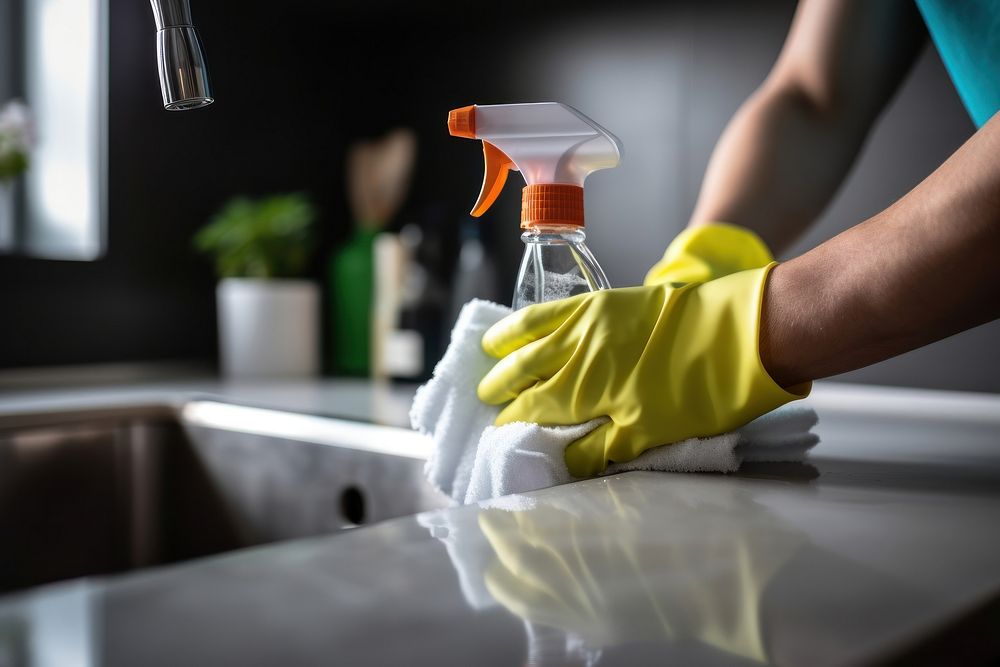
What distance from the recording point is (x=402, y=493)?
835 millimetres

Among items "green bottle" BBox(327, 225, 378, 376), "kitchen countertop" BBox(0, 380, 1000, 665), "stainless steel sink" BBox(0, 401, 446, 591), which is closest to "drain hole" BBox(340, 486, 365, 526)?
"stainless steel sink" BBox(0, 401, 446, 591)

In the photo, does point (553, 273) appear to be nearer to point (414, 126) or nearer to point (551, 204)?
point (551, 204)

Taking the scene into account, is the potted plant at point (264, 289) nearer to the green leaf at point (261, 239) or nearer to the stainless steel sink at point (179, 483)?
the green leaf at point (261, 239)

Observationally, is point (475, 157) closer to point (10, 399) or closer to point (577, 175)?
point (10, 399)

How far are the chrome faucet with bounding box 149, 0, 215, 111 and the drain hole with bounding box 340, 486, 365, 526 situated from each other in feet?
1.43

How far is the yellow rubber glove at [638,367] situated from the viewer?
0.50 metres

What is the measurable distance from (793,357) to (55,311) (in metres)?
1.16

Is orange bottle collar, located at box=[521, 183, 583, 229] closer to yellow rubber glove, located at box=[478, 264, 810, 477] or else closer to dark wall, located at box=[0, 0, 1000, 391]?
yellow rubber glove, located at box=[478, 264, 810, 477]

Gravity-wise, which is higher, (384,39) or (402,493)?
(384,39)

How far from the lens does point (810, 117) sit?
0.94 metres

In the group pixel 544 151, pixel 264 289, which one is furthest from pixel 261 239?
pixel 544 151

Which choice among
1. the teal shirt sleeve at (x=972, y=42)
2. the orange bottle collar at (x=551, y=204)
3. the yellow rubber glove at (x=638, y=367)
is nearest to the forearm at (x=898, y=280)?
the yellow rubber glove at (x=638, y=367)

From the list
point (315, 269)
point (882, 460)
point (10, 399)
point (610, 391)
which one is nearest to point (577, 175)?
point (610, 391)

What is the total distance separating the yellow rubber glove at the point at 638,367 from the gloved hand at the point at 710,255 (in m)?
0.17
